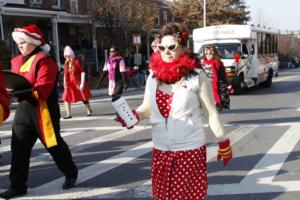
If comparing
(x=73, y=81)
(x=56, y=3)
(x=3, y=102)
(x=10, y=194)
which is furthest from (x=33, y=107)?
(x=56, y=3)

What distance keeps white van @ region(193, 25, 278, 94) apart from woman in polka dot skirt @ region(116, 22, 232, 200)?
551 inches

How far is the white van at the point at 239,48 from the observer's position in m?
17.8

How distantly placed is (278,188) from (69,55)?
7074 millimetres

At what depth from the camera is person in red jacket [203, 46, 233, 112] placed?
31.7 feet

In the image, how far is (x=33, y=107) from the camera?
17.5 feet

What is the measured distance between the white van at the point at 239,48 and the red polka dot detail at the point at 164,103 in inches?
554

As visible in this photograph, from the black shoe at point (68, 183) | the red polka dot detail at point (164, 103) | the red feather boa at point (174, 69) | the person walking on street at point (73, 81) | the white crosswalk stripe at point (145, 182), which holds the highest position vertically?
the red feather boa at point (174, 69)

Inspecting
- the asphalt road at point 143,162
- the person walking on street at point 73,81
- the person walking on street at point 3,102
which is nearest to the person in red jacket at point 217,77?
the asphalt road at point 143,162

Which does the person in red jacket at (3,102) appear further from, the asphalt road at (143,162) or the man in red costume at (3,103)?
the asphalt road at (143,162)

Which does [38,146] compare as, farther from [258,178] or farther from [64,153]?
[258,178]

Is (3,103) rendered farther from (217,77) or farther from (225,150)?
(217,77)

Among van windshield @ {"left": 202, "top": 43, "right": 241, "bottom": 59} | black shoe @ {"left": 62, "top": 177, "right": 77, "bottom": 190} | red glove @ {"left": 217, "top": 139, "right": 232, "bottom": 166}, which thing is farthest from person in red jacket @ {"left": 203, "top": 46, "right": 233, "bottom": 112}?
van windshield @ {"left": 202, "top": 43, "right": 241, "bottom": 59}

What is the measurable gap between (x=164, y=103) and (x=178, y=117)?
14 cm

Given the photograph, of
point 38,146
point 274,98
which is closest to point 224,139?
point 38,146
